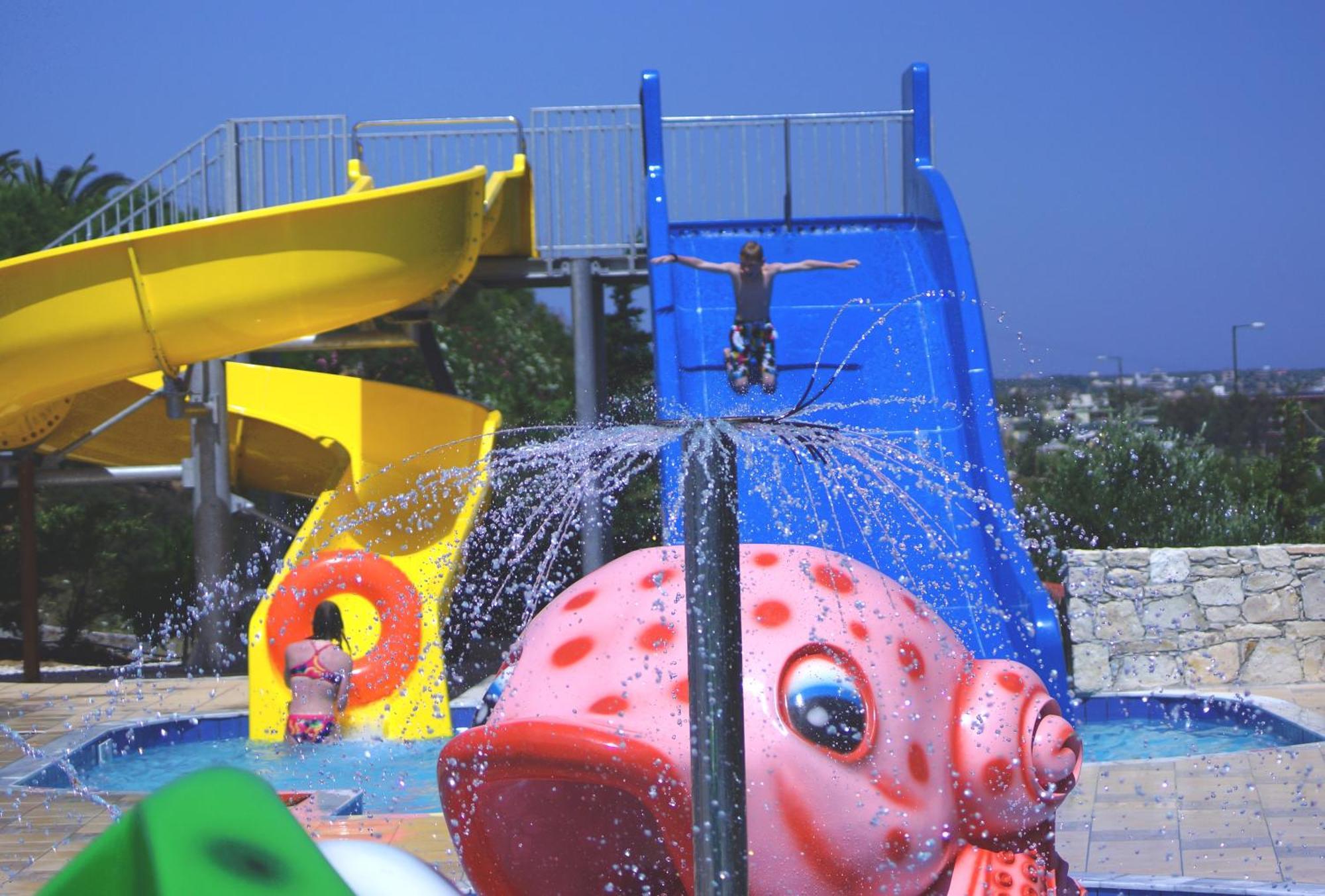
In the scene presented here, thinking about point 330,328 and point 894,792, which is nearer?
point 894,792

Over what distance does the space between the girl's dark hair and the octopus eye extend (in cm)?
646

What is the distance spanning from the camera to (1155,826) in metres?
6.48

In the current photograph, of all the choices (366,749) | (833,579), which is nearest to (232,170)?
(366,749)

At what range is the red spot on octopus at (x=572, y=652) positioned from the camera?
11.7ft

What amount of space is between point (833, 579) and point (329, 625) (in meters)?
6.40

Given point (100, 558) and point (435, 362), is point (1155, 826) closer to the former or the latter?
point (435, 362)

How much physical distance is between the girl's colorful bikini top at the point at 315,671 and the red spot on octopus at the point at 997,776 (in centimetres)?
629

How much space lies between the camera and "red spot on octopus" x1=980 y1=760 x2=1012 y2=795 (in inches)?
141

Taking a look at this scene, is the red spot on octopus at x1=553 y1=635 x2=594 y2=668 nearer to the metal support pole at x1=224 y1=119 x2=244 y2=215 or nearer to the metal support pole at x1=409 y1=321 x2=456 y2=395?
the metal support pole at x1=224 y1=119 x2=244 y2=215

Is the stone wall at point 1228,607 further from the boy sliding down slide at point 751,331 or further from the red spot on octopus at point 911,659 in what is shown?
the red spot on octopus at point 911,659

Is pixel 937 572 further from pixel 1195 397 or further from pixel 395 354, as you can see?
pixel 395 354

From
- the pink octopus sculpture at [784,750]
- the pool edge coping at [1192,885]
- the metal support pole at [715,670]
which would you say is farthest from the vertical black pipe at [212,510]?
the metal support pole at [715,670]

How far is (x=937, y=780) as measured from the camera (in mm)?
3553

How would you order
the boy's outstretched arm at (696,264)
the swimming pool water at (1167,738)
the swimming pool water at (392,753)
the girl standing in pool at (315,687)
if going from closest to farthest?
the swimming pool water at (392,753) → the boy's outstretched arm at (696,264) → the swimming pool water at (1167,738) → the girl standing in pool at (315,687)
